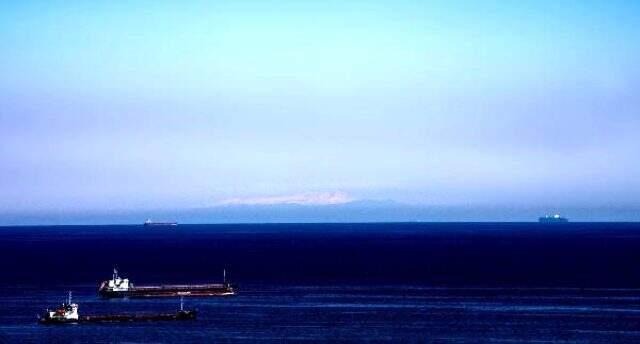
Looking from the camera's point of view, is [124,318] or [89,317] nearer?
[124,318]

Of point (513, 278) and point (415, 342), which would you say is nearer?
point (415, 342)

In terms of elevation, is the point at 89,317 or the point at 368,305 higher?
the point at 89,317

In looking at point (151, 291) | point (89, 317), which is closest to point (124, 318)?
point (89, 317)

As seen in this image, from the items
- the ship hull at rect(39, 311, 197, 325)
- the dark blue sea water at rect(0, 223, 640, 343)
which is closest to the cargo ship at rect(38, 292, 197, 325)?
the ship hull at rect(39, 311, 197, 325)

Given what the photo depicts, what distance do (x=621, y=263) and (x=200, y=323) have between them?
11867 centimetres

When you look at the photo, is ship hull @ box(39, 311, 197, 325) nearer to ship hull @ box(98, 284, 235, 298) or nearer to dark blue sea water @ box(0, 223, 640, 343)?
dark blue sea water @ box(0, 223, 640, 343)

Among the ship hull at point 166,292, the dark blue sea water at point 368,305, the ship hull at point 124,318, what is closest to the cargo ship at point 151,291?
the ship hull at point 166,292

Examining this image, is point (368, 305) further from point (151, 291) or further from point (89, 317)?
point (151, 291)

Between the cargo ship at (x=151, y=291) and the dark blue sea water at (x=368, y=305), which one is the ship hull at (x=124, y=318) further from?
the cargo ship at (x=151, y=291)

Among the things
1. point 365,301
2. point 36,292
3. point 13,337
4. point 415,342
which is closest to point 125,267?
point 36,292

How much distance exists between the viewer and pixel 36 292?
5030 inches

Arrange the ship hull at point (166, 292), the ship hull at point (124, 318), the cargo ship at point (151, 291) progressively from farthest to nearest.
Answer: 1. the cargo ship at point (151, 291)
2. the ship hull at point (166, 292)
3. the ship hull at point (124, 318)

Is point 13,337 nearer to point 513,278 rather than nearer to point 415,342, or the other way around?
point 415,342

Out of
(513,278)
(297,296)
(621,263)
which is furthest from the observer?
(621,263)
